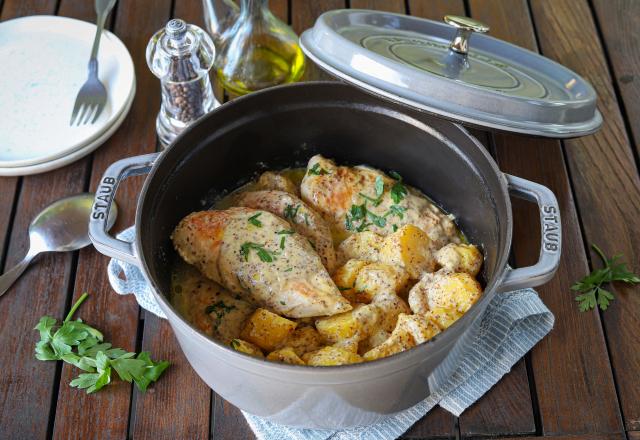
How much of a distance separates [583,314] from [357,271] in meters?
0.59

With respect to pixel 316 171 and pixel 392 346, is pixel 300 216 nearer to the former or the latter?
pixel 316 171

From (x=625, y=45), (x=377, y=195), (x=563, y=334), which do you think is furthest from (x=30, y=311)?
(x=625, y=45)

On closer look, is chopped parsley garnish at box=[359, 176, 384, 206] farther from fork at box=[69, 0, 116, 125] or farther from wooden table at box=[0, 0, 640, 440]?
fork at box=[69, 0, 116, 125]

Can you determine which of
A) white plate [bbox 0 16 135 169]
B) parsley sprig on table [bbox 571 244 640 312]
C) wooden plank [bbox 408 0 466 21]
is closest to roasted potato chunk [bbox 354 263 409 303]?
parsley sprig on table [bbox 571 244 640 312]

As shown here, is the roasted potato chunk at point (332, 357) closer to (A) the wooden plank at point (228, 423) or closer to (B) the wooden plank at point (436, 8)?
(A) the wooden plank at point (228, 423)

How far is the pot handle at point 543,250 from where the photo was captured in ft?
4.98

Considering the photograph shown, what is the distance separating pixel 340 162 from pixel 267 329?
0.63 m

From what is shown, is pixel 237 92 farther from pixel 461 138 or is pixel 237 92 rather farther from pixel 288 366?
pixel 288 366

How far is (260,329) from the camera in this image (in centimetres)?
167

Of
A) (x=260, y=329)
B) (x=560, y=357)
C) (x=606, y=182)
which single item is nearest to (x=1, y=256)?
(x=260, y=329)

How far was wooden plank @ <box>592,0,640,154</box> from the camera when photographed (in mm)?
2352

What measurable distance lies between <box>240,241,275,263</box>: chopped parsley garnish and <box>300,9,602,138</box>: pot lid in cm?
43

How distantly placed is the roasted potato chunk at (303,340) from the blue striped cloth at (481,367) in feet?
0.60

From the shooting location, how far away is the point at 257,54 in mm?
2320
